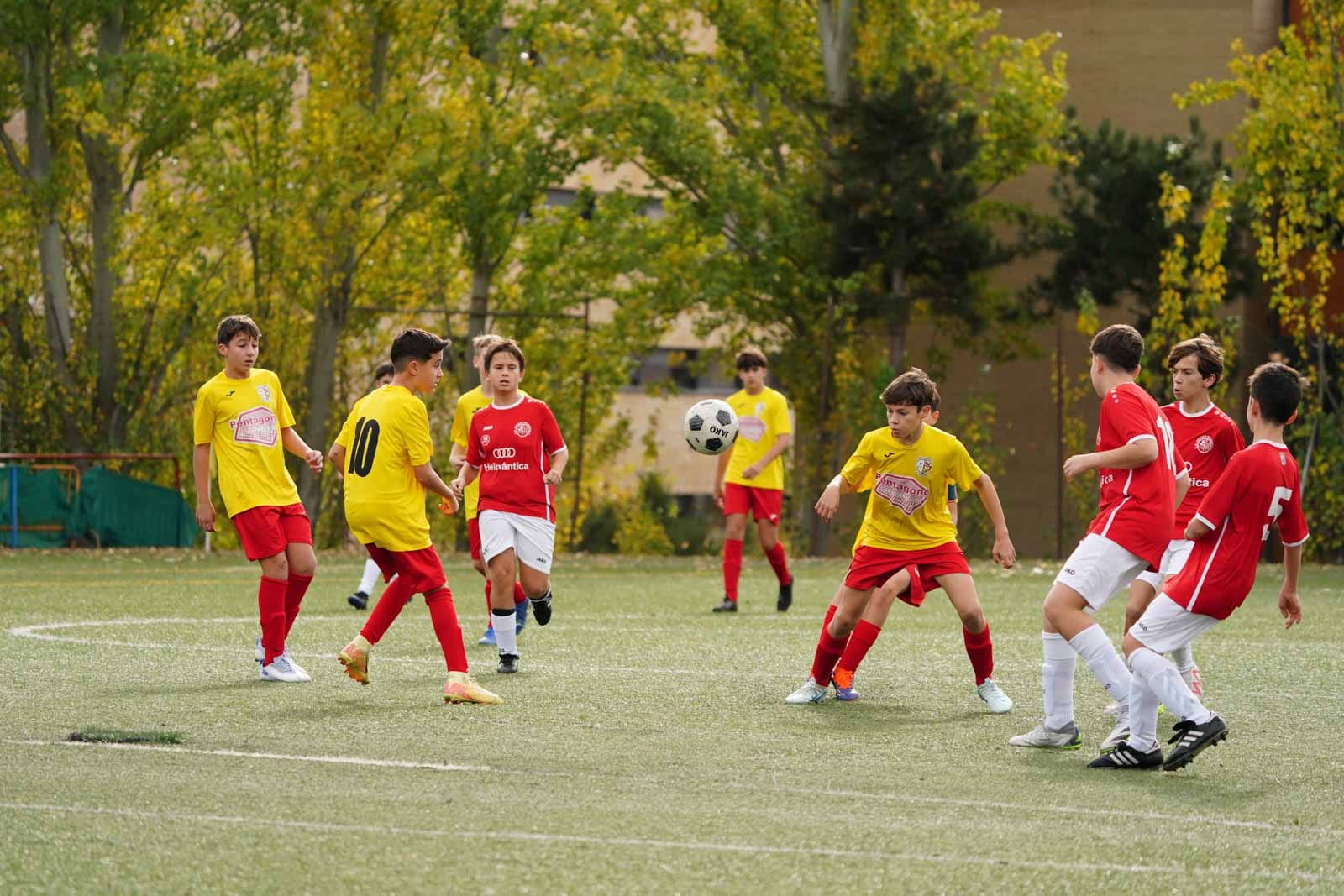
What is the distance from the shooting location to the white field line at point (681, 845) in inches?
204

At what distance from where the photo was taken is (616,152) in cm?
2933

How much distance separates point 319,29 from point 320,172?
2025 mm

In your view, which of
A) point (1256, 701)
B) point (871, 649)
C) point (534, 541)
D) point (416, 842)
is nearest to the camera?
point (416, 842)

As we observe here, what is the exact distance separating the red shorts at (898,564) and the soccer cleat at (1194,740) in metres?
1.97

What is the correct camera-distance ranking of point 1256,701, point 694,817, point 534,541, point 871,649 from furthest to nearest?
point 871,649, point 534,541, point 1256,701, point 694,817

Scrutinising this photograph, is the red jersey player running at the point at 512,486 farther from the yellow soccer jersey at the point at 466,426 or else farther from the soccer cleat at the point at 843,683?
the yellow soccer jersey at the point at 466,426

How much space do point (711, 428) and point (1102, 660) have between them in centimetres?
600

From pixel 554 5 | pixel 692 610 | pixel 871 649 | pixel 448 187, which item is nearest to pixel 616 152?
pixel 554 5

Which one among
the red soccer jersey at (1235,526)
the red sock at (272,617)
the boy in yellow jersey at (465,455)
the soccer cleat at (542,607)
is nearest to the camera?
the red soccer jersey at (1235,526)

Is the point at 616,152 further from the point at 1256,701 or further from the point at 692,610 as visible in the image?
the point at 1256,701

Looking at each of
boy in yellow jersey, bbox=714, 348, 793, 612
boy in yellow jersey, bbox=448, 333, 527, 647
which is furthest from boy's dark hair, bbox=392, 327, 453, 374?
boy in yellow jersey, bbox=714, 348, 793, 612

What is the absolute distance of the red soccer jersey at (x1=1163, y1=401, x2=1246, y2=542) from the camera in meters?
9.16

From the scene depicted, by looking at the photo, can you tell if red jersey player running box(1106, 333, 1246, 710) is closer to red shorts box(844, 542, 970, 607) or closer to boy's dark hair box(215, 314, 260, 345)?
red shorts box(844, 542, 970, 607)

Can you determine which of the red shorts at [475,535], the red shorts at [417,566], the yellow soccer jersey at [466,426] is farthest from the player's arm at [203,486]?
the yellow soccer jersey at [466,426]
